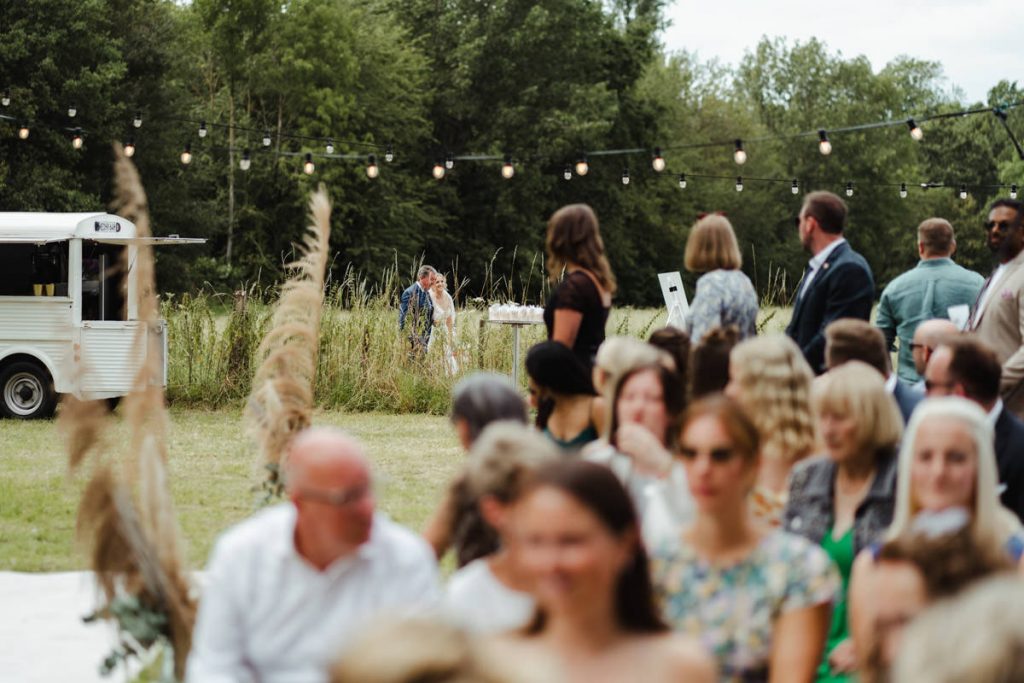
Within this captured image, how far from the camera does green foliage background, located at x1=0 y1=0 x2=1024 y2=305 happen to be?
135ft

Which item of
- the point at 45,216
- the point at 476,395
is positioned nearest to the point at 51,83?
the point at 45,216

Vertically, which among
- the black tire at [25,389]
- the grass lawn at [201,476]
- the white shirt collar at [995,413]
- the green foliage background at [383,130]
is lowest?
the grass lawn at [201,476]

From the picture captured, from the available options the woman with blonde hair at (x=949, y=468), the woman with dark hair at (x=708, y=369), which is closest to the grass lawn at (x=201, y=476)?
the woman with dark hair at (x=708, y=369)

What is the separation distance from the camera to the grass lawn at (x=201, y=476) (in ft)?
29.4

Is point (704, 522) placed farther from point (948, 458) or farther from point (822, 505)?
point (822, 505)

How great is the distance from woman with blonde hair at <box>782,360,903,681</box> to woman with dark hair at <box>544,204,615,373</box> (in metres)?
2.43

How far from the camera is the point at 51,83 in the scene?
136ft

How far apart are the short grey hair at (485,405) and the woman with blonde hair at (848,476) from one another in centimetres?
87

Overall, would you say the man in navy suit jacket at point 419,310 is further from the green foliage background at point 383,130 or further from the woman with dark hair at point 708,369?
the green foliage background at point 383,130

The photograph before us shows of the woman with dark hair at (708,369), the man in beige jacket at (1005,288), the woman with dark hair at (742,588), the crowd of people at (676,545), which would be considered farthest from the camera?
the man in beige jacket at (1005,288)

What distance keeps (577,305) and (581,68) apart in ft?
151

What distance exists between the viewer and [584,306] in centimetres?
671

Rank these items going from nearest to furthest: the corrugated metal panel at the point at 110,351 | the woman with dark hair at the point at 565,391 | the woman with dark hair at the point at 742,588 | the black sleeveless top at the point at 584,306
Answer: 1. the woman with dark hair at the point at 742,588
2. the woman with dark hair at the point at 565,391
3. the black sleeveless top at the point at 584,306
4. the corrugated metal panel at the point at 110,351

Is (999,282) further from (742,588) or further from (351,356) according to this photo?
(351,356)
